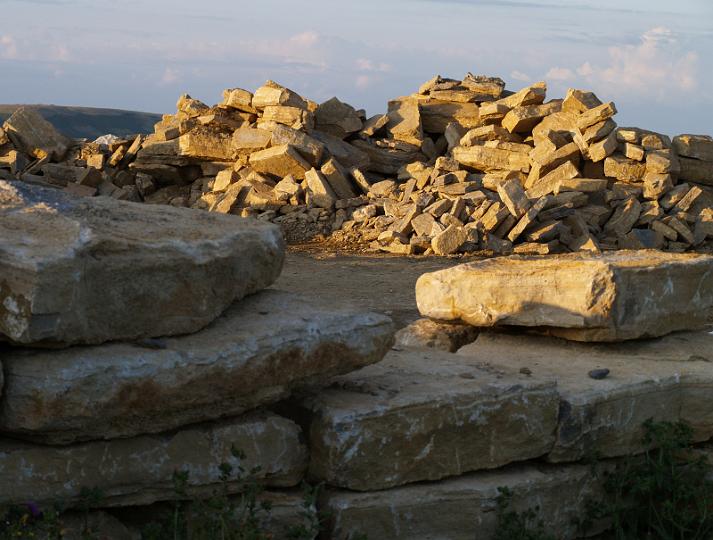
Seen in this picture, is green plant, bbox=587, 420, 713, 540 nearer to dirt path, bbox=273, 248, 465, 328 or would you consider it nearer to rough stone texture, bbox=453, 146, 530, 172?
dirt path, bbox=273, 248, 465, 328

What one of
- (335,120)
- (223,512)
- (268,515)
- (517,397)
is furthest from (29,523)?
(335,120)

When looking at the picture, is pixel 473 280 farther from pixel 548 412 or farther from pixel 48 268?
pixel 48 268

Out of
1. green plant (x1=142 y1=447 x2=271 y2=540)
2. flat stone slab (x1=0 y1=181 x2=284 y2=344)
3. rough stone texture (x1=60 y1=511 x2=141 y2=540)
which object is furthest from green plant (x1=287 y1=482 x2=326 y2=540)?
flat stone slab (x1=0 y1=181 x2=284 y2=344)

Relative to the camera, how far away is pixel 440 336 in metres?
5.68

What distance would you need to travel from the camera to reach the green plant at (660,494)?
4516 millimetres

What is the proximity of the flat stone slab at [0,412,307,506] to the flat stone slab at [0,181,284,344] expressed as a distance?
1.43 ft

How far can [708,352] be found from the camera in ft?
17.7

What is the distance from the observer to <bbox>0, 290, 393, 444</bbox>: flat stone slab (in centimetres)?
361

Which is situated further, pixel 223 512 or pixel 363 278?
pixel 363 278

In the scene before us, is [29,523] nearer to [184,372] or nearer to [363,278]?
[184,372]

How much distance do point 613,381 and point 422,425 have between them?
1121mm

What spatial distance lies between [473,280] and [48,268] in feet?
7.90

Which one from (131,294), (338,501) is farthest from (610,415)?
(131,294)

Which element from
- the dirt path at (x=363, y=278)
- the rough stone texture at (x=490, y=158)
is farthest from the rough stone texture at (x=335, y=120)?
the dirt path at (x=363, y=278)
